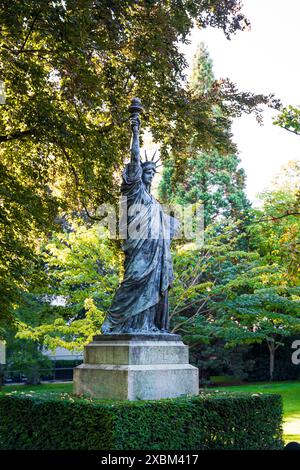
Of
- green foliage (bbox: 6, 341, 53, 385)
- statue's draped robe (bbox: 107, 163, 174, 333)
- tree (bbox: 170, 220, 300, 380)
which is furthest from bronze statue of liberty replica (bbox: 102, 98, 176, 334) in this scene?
green foliage (bbox: 6, 341, 53, 385)

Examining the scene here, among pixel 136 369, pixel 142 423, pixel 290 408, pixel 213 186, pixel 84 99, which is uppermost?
pixel 213 186

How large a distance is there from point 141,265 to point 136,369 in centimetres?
168

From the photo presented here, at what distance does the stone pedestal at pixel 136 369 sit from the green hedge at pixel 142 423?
16.7 inches

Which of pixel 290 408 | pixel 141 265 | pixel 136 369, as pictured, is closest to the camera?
pixel 136 369

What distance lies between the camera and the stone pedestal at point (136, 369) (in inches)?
287

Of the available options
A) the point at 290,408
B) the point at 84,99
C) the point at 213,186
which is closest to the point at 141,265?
the point at 84,99

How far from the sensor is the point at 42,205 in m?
12.1

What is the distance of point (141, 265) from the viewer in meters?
8.34

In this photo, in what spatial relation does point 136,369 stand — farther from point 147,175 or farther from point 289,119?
point 289,119

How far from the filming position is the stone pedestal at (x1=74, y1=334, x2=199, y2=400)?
730 cm

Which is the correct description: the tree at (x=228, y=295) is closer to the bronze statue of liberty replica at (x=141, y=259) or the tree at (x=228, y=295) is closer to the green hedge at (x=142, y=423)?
the bronze statue of liberty replica at (x=141, y=259)

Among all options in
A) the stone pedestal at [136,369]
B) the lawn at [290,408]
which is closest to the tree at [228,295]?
the lawn at [290,408]

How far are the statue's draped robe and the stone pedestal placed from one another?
0.35 metres

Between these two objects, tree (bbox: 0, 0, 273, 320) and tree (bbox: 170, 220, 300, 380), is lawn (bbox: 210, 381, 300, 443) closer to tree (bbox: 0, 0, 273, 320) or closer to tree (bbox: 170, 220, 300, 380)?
tree (bbox: 170, 220, 300, 380)
